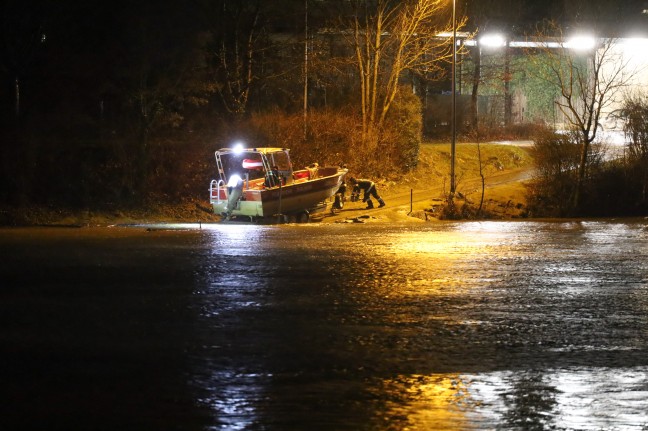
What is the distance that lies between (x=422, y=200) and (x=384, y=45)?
880cm

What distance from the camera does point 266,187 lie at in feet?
84.0

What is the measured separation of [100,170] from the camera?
28984mm

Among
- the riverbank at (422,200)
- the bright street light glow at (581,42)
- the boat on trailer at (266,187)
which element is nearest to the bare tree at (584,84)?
the bright street light glow at (581,42)

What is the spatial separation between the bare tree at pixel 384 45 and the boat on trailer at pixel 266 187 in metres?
10.9

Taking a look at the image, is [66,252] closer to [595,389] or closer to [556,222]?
[595,389]

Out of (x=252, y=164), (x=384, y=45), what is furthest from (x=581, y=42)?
(x=252, y=164)

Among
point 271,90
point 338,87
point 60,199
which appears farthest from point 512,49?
point 60,199

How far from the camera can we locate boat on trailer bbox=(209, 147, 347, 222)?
981 inches

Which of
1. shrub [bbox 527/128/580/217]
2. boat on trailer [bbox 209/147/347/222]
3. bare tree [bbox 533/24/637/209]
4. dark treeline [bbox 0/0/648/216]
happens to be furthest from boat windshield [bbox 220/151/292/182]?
shrub [bbox 527/128/580/217]

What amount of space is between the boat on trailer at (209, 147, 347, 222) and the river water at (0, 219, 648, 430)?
697cm

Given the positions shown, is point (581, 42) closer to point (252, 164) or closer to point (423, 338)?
point (252, 164)

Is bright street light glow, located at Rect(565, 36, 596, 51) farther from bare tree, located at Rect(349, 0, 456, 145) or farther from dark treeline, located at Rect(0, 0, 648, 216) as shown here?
dark treeline, located at Rect(0, 0, 648, 216)

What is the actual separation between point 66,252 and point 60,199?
10.8m

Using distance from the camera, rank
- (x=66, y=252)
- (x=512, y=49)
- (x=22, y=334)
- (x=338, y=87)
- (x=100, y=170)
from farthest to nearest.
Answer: (x=512, y=49) < (x=338, y=87) < (x=100, y=170) < (x=66, y=252) < (x=22, y=334)
